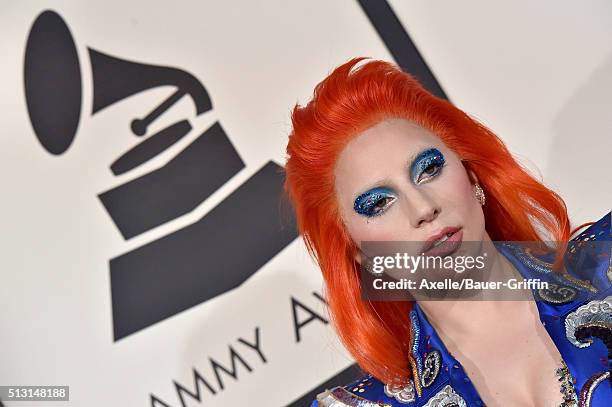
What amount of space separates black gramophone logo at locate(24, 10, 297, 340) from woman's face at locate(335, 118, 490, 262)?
0.74m

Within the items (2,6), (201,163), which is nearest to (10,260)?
(201,163)

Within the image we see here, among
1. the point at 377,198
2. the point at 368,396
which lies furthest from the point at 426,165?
the point at 368,396

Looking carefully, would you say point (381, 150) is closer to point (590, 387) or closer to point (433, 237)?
point (433, 237)

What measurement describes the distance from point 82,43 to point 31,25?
0.60ft

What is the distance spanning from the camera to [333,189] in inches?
67.1

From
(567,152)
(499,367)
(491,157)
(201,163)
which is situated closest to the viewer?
(499,367)

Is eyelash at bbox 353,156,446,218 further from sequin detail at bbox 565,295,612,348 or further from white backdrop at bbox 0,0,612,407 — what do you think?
white backdrop at bbox 0,0,612,407

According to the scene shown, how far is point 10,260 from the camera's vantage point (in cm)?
234

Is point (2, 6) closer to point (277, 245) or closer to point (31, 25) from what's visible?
point (31, 25)

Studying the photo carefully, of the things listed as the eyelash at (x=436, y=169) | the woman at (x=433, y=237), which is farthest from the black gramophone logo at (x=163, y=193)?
the eyelash at (x=436, y=169)

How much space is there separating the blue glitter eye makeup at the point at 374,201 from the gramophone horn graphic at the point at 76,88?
3.06 ft

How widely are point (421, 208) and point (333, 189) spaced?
0.85 ft

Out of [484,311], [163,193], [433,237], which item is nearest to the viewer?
[433,237]

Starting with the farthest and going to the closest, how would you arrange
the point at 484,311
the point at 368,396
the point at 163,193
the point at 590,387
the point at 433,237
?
1. the point at 163,193
2. the point at 368,396
3. the point at 484,311
4. the point at 433,237
5. the point at 590,387
